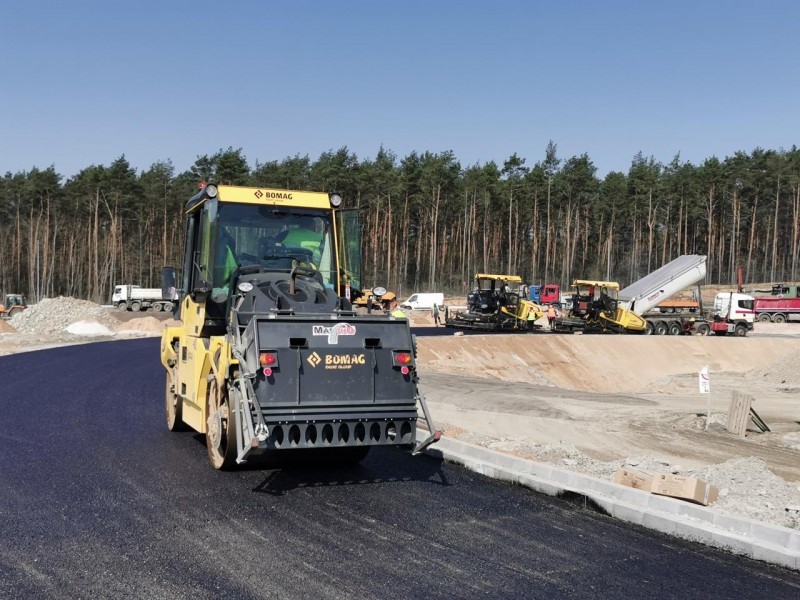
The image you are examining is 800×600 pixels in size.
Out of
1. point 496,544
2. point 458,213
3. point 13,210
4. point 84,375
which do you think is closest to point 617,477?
point 496,544

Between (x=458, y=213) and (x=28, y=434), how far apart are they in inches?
2635

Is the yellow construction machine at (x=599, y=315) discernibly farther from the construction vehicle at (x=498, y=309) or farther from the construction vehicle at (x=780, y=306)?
the construction vehicle at (x=780, y=306)

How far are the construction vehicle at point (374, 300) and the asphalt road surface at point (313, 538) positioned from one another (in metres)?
1.71

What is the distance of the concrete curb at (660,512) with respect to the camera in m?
5.41

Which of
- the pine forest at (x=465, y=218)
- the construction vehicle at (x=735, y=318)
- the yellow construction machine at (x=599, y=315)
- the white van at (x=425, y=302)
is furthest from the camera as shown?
the pine forest at (x=465, y=218)

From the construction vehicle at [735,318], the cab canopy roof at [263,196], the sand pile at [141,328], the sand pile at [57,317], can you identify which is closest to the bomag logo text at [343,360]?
the cab canopy roof at [263,196]

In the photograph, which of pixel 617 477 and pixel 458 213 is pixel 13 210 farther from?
pixel 617 477

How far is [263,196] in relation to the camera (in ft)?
26.8

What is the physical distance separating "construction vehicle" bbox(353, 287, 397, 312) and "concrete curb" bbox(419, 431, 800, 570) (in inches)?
75.5

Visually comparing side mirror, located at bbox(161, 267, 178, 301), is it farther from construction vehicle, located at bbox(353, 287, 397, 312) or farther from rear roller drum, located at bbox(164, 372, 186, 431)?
construction vehicle, located at bbox(353, 287, 397, 312)

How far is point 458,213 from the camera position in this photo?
74812mm

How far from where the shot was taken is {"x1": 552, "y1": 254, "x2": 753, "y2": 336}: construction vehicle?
36875mm

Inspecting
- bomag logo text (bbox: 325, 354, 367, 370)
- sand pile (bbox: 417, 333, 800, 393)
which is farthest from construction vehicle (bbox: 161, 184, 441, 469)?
sand pile (bbox: 417, 333, 800, 393)

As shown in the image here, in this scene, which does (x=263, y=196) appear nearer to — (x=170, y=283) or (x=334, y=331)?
(x=170, y=283)
